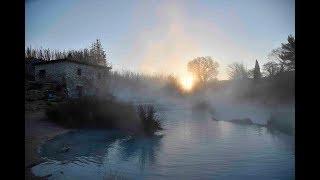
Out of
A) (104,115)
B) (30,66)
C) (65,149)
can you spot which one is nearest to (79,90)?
(104,115)

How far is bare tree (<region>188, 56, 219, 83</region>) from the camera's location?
7270 millimetres

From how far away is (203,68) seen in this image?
7.25 m

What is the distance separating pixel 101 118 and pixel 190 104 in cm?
288

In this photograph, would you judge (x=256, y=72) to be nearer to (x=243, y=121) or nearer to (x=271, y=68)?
(x=271, y=68)

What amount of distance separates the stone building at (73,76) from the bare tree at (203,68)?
2616 millimetres

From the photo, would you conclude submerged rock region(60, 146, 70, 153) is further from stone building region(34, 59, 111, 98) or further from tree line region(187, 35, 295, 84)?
tree line region(187, 35, 295, 84)

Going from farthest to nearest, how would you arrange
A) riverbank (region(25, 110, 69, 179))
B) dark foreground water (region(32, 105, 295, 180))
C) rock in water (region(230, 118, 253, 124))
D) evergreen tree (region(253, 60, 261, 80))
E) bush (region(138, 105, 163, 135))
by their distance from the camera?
rock in water (region(230, 118, 253, 124))
evergreen tree (region(253, 60, 261, 80))
bush (region(138, 105, 163, 135))
riverbank (region(25, 110, 69, 179))
dark foreground water (region(32, 105, 295, 180))

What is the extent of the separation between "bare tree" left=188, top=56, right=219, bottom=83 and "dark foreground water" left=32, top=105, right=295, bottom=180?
3.82 feet

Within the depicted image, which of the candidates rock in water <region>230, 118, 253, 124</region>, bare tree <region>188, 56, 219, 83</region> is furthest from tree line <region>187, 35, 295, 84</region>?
rock in water <region>230, 118, 253, 124</region>
